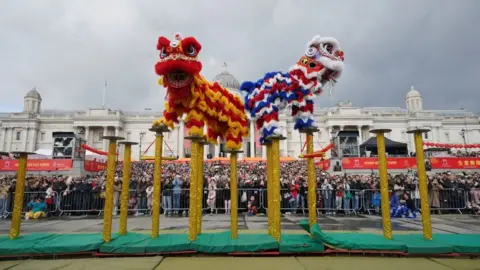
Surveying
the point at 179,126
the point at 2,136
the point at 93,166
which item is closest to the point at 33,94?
the point at 2,136

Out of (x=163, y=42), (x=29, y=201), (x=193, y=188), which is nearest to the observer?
(x=193, y=188)

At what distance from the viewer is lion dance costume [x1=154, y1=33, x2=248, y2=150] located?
5.92m

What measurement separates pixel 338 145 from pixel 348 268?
21.8 m

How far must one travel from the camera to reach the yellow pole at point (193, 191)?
5.37 meters

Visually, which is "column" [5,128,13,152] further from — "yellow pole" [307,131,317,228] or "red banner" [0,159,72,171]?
"yellow pole" [307,131,317,228]

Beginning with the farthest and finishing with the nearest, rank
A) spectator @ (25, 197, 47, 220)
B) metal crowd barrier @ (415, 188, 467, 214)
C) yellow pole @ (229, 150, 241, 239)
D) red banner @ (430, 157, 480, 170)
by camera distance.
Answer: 1. red banner @ (430, 157, 480, 170)
2. metal crowd barrier @ (415, 188, 467, 214)
3. spectator @ (25, 197, 47, 220)
4. yellow pole @ (229, 150, 241, 239)

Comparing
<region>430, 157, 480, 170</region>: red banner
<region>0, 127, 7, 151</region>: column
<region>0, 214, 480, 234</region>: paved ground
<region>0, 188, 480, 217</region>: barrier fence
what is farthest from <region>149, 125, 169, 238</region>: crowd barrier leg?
<region>0, 127, 7, 151</region>: column

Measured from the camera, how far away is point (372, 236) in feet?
18.7

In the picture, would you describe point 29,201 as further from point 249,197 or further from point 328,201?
point 328,201

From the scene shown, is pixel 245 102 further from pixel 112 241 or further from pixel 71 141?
pixel 71 141

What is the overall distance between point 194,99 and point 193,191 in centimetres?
203

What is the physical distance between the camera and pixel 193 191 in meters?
5.51

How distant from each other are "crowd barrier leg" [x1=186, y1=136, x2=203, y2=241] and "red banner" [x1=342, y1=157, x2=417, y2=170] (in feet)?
58.2

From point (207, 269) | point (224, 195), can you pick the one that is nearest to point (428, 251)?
point (207, 269)
